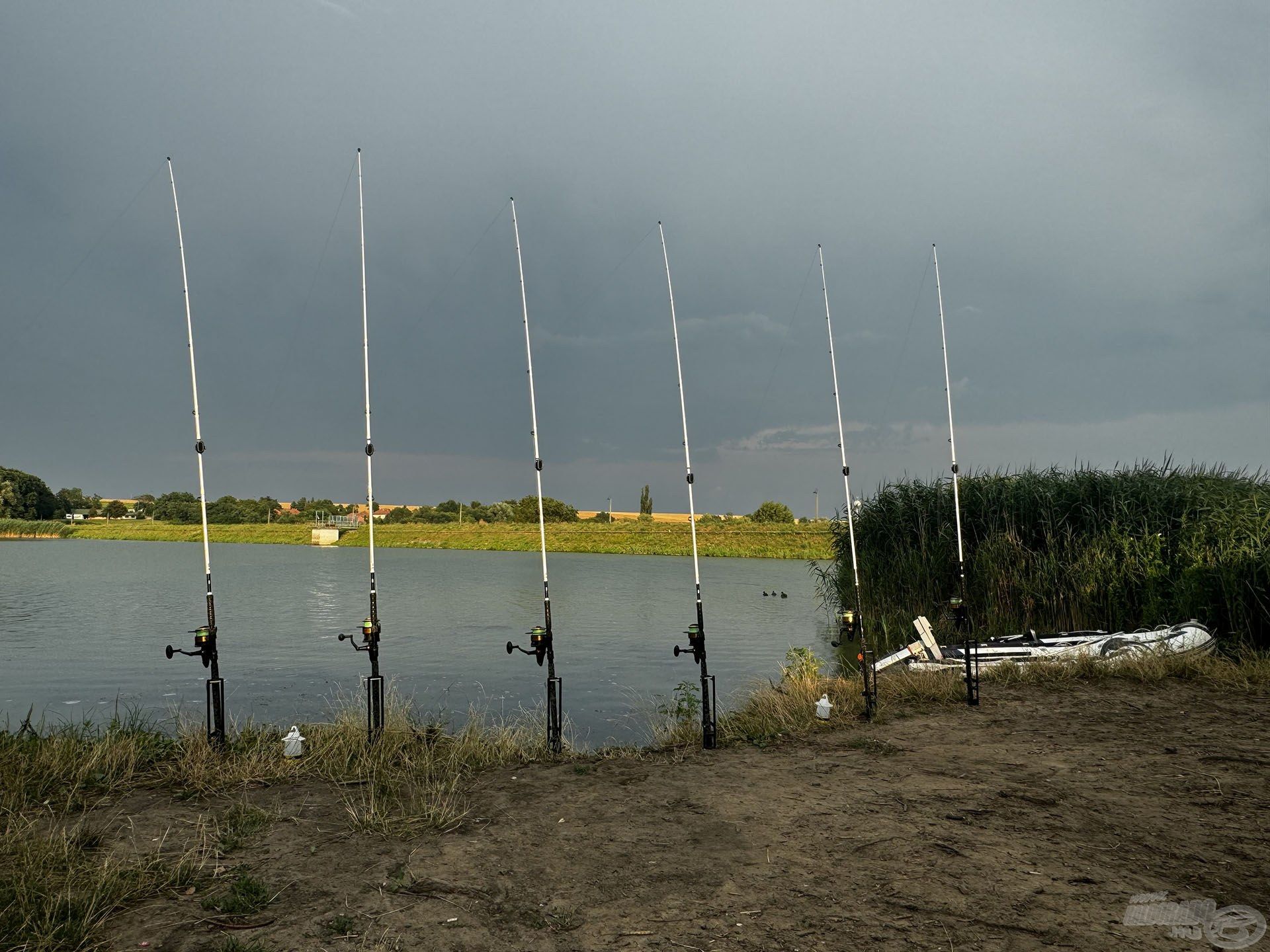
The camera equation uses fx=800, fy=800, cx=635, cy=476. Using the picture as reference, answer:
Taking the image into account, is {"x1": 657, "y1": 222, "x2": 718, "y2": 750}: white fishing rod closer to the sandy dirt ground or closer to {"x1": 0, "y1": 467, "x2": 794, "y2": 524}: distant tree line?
the sandy dirt ground

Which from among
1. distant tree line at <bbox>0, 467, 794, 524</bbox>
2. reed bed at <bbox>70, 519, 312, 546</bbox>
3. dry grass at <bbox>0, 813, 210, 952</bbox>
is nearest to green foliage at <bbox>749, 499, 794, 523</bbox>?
distant tree line at <bbox>0, 467, 794, 524</bbox>

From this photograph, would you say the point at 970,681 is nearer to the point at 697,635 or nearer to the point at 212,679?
the point at 697,635

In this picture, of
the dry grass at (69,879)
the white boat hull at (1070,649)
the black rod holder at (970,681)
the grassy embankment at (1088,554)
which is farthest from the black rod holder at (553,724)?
the grassy embankment at (1088,554)

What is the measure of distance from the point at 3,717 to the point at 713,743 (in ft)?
34.7

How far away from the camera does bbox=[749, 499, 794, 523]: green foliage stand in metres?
71.6

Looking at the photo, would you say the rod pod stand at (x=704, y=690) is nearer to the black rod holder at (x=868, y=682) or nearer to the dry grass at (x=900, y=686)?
the dry grass at (x=900, y=686)

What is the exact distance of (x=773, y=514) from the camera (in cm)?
7319

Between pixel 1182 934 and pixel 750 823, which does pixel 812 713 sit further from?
pixel 1182 934

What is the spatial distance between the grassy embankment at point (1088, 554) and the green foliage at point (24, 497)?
98703 millimetres

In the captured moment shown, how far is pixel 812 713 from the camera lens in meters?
8.94

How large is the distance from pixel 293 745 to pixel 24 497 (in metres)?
106

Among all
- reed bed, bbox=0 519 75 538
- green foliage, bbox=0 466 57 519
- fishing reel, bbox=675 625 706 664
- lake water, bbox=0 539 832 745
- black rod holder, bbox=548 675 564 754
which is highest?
green foliage, bbox=0 466 57 519

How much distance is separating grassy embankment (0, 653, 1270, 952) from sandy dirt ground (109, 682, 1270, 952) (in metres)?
0.19

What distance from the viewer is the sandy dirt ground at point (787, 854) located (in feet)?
13.4
